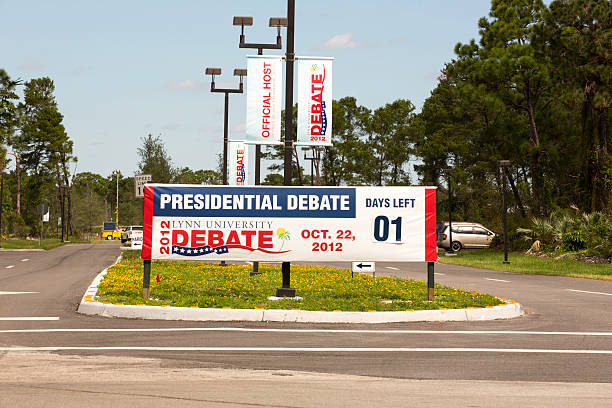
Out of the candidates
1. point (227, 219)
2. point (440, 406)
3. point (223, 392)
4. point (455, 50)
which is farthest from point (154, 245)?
point (455, 50)

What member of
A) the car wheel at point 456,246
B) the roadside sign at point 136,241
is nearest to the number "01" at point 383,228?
the roadside sign at point 136,241

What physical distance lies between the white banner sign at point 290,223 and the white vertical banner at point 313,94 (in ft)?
3.81

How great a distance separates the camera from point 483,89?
156 feet

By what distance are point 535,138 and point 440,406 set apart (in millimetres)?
43554

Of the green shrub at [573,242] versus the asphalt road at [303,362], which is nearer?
the asphalt road at [303,362]

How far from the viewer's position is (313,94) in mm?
15445

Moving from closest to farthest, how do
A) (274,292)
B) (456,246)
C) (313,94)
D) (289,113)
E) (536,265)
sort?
1. (313,94)
2. (289,113)
3. (274,292)
4. (536,265)
5. (456,246)

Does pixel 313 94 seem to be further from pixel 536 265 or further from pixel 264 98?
pixel 536 265

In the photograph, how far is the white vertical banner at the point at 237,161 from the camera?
2898 cm

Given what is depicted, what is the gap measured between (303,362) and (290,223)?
21.6 feet

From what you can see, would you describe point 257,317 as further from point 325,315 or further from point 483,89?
point 483,89

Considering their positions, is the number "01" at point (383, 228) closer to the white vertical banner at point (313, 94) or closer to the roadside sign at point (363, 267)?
the white vertical banner at point (313, 94)

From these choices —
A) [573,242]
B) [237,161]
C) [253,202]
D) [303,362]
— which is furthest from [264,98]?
[573,242]

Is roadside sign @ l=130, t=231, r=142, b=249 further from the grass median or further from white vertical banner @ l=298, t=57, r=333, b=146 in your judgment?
white vertical banner @ l=298, t=57, r=333, b=146
